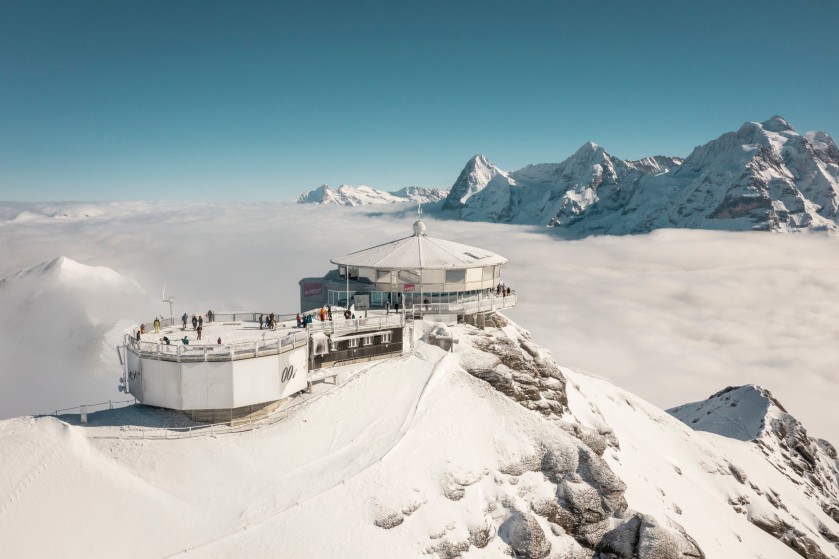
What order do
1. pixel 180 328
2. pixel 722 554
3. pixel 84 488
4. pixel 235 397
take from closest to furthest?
1. pixel 84 488
2. pixel 235 397
3. pixel 722 554
4. pixel 180 328

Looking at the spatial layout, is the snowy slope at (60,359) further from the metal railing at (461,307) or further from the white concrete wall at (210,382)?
the metal railing at (461,307)

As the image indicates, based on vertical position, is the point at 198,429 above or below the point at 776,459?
above

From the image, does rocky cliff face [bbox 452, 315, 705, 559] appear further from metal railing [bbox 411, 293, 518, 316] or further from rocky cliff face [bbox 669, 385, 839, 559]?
rocky cliff face [bbox 669, 385, 839, 559]

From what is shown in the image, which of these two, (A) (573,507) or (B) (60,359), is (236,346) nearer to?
(A) (573,507)

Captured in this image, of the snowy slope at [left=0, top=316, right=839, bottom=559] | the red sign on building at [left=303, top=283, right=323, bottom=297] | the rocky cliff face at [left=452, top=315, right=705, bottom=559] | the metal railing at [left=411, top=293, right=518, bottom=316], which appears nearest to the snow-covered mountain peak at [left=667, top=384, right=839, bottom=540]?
the snowy slope at [left=0, top=316, right=839, bottom=559]

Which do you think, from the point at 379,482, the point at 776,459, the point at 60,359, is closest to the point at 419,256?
the point at 379,482

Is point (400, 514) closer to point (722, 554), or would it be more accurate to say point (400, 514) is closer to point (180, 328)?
point (180, 328)

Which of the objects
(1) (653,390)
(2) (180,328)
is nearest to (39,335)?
(2) (180,328)
